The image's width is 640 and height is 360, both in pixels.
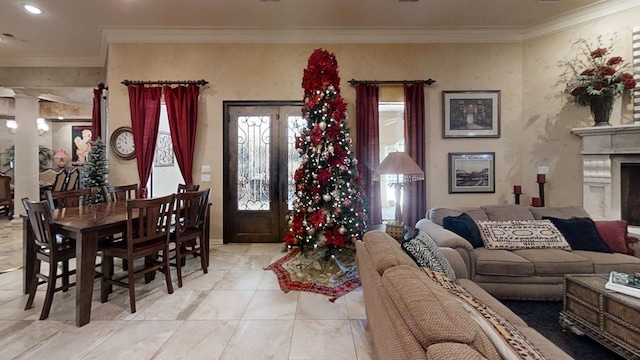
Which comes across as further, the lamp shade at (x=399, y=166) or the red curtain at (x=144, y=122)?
the red curtain at (x=144, y=122)

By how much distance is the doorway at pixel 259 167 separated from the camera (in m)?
4.76

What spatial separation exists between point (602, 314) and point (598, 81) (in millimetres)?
3599

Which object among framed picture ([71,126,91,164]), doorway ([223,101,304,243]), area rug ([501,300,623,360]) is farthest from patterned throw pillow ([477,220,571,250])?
framed picture ([71,126,91,164])

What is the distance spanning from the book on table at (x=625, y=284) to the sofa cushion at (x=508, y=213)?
123 cm

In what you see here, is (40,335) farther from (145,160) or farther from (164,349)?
(145,160)

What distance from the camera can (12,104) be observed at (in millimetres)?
8555

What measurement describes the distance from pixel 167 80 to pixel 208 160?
4.99ft

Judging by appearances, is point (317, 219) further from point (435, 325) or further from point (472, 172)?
point (472, 172)

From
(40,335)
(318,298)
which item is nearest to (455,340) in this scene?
(318,298)

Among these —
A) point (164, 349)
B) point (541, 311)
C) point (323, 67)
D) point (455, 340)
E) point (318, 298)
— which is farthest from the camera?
point (323, 67)

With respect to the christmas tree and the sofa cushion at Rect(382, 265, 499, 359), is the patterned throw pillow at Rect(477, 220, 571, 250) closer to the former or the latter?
the christmas tree

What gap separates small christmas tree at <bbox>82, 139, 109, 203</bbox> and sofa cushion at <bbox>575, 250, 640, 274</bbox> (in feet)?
21.7

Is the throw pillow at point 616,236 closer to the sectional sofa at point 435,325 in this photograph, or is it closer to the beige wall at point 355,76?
the beige wall at point 355,76

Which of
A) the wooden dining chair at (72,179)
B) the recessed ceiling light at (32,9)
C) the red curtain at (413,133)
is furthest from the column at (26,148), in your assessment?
the red curtain at (413,133)
